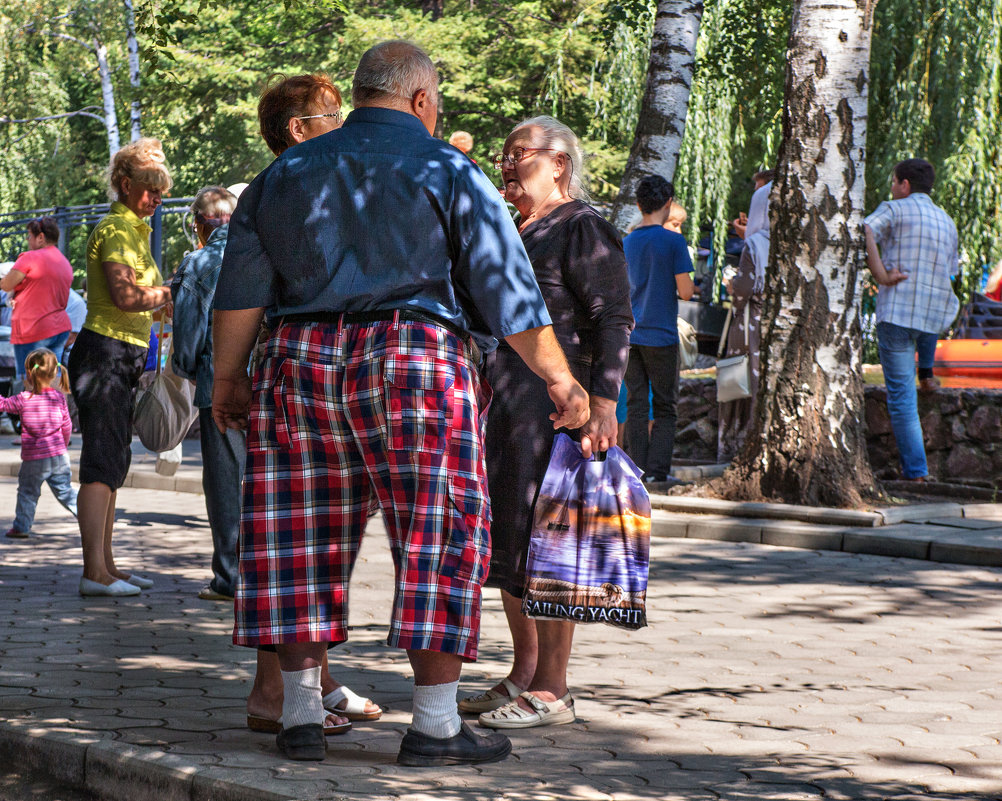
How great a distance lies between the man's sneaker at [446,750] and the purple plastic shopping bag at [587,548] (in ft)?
1.79

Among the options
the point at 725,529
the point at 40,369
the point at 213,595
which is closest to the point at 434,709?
the point at 213,595

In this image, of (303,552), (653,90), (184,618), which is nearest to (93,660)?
(184,618)

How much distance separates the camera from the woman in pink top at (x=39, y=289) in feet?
49.1

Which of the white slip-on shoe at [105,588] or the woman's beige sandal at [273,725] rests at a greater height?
the white slip-on shoe at [105,588]

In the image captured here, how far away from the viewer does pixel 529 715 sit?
4.55m

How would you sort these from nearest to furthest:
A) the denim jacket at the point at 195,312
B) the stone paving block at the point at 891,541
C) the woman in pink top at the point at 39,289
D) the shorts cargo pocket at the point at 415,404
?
the shorts cargo pocket at the point at 415,404, the denim jacket at the point at 195,312, the stone paving block at the point at 891,541, the woman in pink top at the point at 39,289

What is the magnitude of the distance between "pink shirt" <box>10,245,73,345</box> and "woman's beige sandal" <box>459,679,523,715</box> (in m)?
11.3

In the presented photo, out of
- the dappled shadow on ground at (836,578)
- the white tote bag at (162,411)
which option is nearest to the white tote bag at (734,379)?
the dappled shadow on ground at (836,578)

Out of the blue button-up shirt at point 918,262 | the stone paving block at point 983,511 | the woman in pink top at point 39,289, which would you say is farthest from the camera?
the woman in pink top at point 39,289

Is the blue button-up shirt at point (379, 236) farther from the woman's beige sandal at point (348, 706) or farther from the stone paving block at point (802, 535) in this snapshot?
the stone paving block at point (802, 535)

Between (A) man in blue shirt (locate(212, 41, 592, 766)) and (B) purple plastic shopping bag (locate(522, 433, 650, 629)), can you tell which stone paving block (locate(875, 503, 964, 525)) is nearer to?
(B) purple plastic shopping bag (locate(522, 433, 650, 629))

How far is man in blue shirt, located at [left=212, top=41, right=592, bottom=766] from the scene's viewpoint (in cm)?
385

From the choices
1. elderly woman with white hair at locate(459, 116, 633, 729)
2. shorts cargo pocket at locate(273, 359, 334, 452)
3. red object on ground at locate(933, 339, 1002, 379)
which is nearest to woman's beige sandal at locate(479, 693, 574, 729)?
elderly woman with white hair at locate(459, 116, 633, 729)

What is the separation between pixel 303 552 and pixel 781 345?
6603mm
